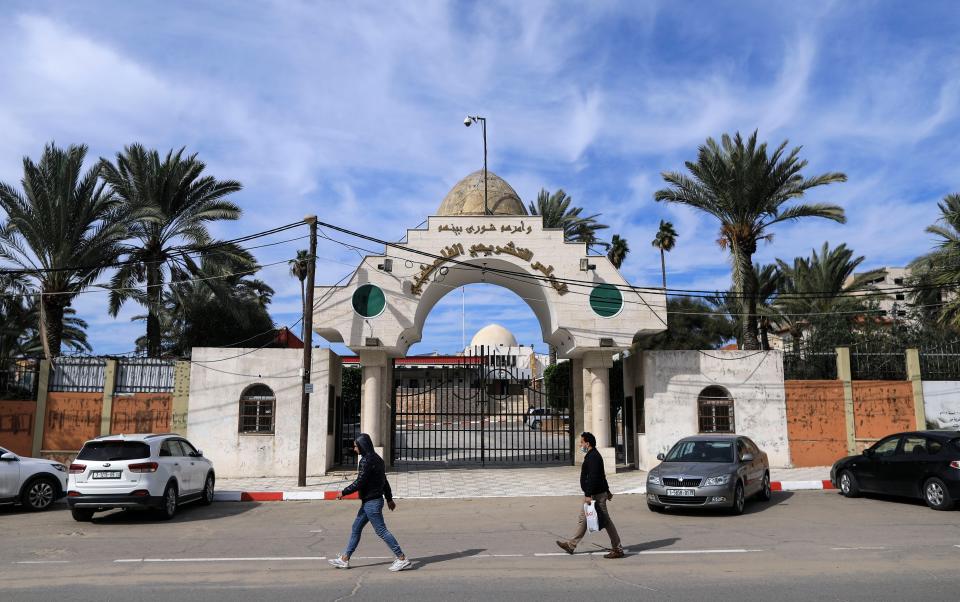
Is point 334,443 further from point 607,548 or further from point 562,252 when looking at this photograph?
point 607,548

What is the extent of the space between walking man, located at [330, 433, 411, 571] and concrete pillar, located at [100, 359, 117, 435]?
13712 millimetres

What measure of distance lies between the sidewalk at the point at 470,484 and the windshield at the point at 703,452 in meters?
2.70

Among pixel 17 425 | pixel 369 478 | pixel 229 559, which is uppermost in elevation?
pixel 17 425

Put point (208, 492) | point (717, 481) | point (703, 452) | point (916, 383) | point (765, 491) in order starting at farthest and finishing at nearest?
point (916, 383) < point (208, 492) < point (765, 491) < point (703, 452) < point (717, 481)

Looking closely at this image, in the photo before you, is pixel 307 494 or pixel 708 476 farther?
pixel 307 494

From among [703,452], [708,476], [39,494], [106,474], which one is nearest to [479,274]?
[703,452]

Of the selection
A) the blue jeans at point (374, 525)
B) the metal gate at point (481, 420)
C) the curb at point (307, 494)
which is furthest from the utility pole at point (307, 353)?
the blue jeans at point (374, 525)

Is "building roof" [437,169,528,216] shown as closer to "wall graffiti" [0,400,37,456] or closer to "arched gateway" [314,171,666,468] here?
"arched gateway" [314,171,666,468]

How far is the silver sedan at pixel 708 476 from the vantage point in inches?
487

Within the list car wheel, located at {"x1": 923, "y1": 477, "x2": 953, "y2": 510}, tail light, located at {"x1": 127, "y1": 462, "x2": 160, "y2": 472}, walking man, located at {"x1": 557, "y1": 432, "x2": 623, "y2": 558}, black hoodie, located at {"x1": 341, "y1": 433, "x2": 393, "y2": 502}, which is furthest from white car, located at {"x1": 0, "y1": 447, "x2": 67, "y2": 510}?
car wheel, located at {"x1": 923, "y1": 477, "x2": 953, "y2": 510}

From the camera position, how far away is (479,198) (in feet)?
82.2

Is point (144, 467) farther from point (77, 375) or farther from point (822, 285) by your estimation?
point (822, 285)

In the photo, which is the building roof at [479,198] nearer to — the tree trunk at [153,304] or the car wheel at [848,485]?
the tree trunk at [153,304]

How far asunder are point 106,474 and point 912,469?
48.6 feet
